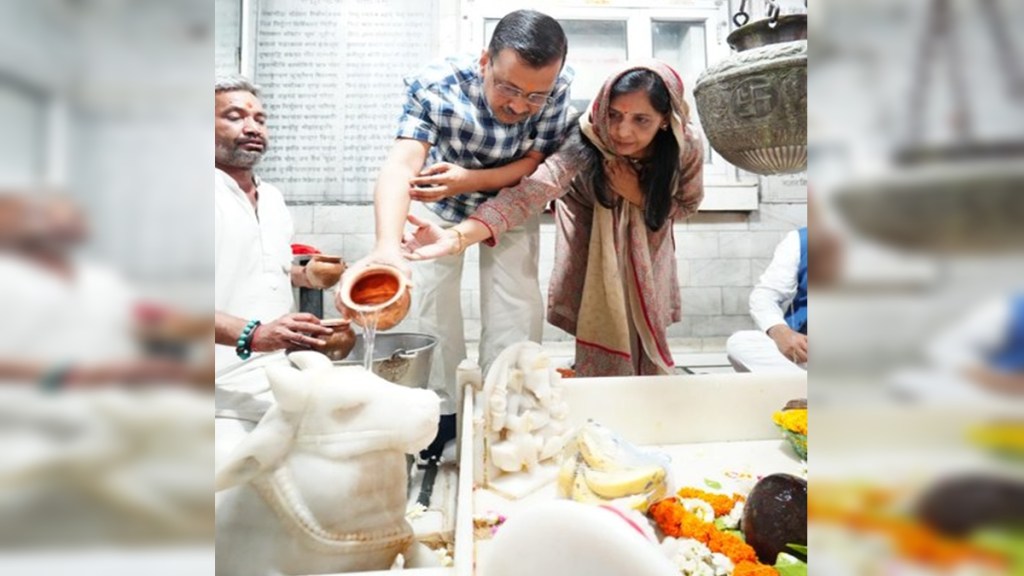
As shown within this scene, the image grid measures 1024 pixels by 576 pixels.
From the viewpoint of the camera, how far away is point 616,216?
5.75ft

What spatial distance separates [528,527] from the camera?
0.43 metres

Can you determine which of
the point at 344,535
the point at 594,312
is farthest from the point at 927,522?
the point at 594,312

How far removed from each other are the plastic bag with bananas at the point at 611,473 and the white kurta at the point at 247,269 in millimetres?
761

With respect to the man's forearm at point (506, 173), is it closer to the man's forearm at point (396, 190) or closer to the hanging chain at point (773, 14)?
the man's forearm at point (396, 190)

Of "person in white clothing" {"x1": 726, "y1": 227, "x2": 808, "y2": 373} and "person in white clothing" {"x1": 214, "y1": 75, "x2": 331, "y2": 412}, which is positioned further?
"person in white clothing" {"x1": 726, "y1": 227, "x2": 808, "y2": 373}

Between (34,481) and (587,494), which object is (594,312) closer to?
(587,494)

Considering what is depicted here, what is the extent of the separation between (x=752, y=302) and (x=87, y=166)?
217 cm

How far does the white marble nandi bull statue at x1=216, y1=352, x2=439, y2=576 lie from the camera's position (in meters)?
0.74

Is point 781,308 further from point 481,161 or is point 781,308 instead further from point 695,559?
point 695,559

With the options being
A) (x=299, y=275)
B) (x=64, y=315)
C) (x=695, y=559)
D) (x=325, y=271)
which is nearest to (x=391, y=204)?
A: (x=325, y=271)

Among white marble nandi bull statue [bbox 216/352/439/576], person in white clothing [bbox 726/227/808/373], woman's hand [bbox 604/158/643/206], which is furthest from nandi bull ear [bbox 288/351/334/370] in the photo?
person in white clothing [bbox 726/227/808/373]

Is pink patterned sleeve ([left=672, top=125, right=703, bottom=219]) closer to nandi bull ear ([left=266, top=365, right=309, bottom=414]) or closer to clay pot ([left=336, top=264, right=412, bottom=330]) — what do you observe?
clay pot ([left=336, top=264, right=412, bottom=330])

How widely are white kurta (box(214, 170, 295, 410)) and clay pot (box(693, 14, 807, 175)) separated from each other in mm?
1136

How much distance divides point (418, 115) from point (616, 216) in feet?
2.09
